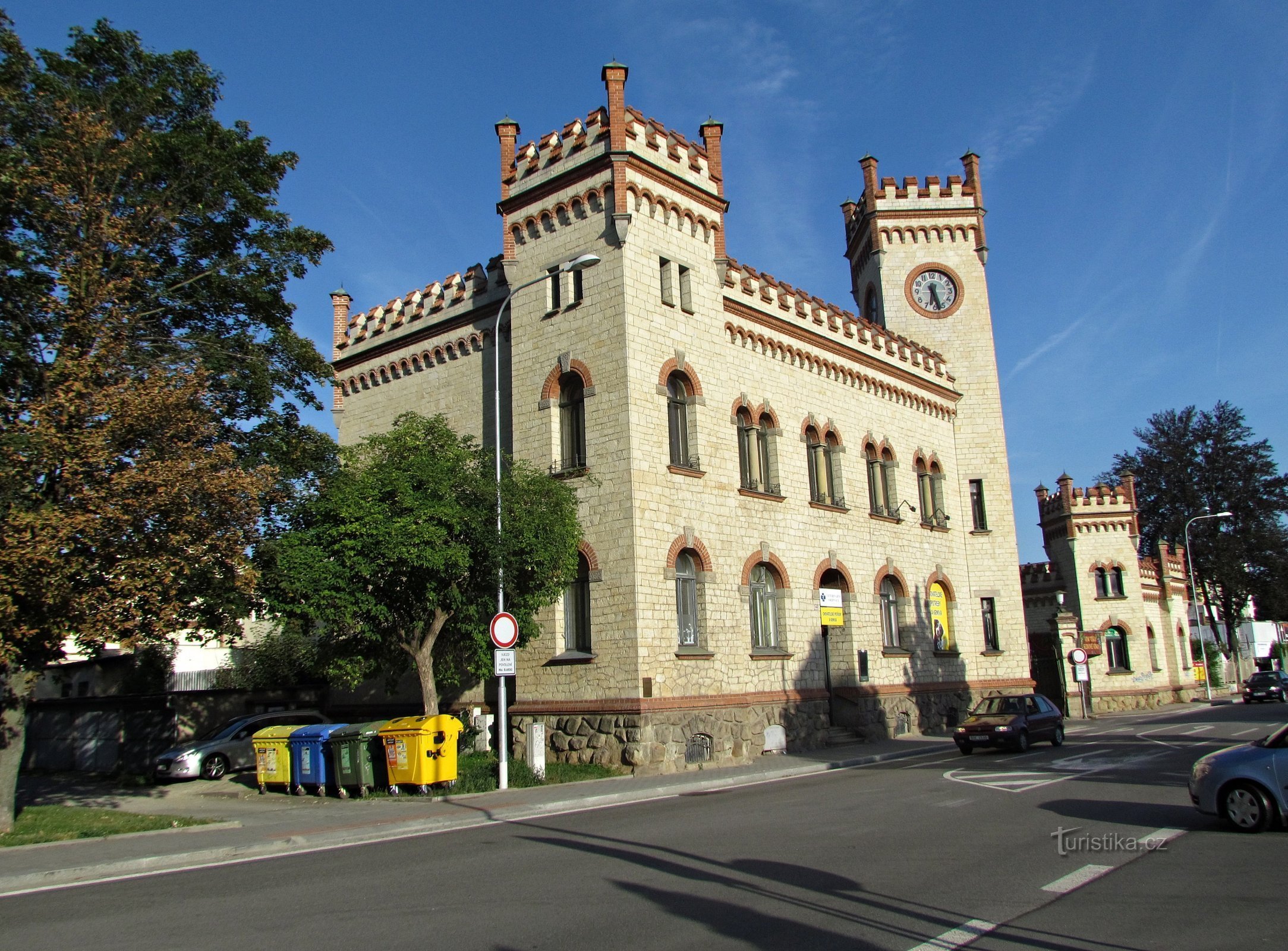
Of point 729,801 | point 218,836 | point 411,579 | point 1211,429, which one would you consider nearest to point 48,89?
point 411,579

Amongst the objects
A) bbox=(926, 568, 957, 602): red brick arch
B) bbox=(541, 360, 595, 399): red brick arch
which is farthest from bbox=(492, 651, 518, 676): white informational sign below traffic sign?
bbox=(926, 568, 957, 602): red brick arch

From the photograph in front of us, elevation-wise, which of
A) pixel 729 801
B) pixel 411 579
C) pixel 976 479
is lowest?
pixel 729 801

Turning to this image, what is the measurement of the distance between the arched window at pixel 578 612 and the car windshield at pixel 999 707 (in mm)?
9509

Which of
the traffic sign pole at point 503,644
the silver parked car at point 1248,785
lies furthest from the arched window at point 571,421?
the silver parked car at point 1248,785

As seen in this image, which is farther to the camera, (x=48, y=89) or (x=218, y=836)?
(x=48, y=89)

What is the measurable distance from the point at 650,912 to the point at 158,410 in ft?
33.2

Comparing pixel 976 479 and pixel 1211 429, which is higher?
pixel 1211 429

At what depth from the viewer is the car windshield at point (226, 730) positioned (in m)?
23.8

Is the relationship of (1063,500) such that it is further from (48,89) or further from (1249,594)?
(48,89)

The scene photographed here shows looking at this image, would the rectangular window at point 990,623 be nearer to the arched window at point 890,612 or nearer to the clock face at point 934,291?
the arched window at point 890,612

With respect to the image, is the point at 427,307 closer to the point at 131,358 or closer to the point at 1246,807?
the point at 131,358

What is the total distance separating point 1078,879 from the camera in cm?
866

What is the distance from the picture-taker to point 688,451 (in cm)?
2288

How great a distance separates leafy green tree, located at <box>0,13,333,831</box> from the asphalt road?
4.70 meters
